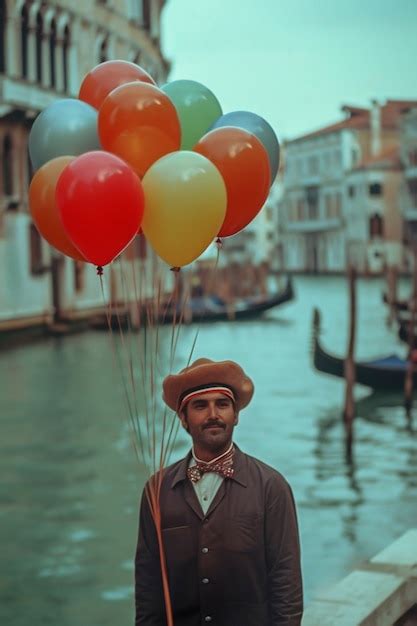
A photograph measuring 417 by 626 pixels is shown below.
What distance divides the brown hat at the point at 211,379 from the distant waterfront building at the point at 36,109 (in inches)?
521

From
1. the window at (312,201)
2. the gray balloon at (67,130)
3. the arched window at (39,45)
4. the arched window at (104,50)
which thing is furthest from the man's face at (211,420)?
the window at (312,201)

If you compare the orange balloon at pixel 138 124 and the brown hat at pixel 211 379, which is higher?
the orange balloon at pixel 138 124

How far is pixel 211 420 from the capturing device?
1883mm

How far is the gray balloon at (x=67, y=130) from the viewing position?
2.24m

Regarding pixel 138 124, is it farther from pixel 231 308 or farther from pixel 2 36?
pixel 231 308

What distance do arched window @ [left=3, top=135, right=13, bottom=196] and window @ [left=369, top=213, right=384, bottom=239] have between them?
23.1 m

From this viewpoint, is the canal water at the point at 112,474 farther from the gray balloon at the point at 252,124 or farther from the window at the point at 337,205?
the window at the point at 337,205

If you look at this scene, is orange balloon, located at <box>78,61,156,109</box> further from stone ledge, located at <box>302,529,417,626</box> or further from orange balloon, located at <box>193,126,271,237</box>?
stone ledge, located at <box>302,529,417,626</box>

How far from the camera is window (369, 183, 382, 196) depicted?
3756cm

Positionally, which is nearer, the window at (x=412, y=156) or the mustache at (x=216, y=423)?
the mustache at (x=216, y=423)

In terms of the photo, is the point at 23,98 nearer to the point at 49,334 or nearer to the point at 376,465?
the point at 49,334

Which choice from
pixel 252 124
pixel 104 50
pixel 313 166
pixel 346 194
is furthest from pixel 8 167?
pixel 313 166

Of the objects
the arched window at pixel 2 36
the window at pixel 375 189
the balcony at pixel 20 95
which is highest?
the arched window at pixel 2 36

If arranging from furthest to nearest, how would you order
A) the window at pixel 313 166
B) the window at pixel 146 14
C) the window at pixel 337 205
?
the window at pixel 313 166
the window at pixel 337 205
the window at pixel 146 14
